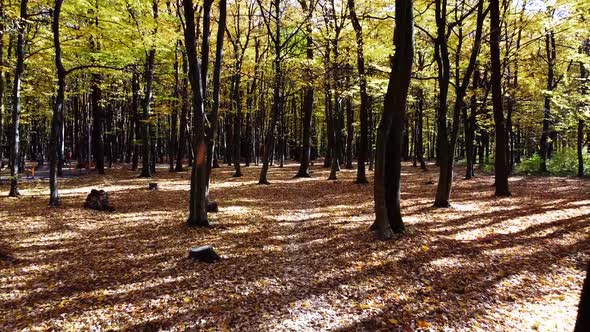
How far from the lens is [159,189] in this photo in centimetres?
1636

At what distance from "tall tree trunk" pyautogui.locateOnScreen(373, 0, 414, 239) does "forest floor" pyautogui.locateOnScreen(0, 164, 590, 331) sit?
0.57m

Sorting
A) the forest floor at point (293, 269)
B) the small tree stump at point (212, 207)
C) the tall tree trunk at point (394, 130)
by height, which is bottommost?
the forest floor at point (293, 269)

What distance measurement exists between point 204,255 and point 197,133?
3.37m

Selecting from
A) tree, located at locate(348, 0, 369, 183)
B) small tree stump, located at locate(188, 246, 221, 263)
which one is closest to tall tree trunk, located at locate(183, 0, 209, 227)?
small tree stump, located at locate(188, 246, 221, 263)

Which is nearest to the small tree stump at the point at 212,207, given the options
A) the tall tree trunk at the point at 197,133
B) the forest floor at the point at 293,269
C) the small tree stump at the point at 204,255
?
the forest floor at the point at 293,269

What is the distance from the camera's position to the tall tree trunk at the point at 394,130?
308 inches

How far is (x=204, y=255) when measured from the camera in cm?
695

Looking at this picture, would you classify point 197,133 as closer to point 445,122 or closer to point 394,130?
point 394,130

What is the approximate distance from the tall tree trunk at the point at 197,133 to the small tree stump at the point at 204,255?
2518 mm

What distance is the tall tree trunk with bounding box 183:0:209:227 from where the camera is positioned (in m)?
8.70

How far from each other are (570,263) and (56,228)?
11274 millimetres

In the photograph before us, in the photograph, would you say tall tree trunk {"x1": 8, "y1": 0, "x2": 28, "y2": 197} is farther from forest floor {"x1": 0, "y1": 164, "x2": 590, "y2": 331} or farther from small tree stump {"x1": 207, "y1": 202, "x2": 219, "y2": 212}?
small tree stump {"x1": 207, "y1": 202, "x2": 219, "y2": 212}

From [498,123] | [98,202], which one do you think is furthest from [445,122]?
[98,202]

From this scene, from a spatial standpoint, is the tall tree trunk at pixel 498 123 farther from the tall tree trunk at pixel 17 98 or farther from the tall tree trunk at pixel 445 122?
the tall tree trunk at pixel 17 98
